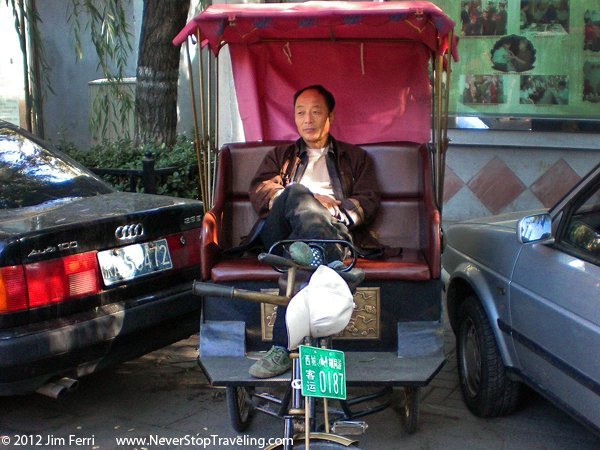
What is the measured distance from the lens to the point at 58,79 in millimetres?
12938

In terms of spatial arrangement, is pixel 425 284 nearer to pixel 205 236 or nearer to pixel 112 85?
pixel 205 236

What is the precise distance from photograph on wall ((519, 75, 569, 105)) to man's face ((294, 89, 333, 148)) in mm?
4613

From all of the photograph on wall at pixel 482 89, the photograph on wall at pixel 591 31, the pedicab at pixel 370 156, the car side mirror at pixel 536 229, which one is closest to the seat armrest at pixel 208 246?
the pedicab at pixel 370 156

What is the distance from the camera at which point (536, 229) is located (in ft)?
13.3

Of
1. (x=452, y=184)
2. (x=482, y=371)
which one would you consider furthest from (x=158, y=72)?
(x=482, y=371)

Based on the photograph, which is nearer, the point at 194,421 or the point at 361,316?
the point at 361,316

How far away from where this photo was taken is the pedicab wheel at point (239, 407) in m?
4.30

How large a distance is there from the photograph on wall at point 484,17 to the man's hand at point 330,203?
16.2ft

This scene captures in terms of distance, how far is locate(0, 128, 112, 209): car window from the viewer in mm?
4984

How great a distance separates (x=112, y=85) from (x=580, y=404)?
619 cm

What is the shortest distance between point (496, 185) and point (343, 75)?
385 centimetres

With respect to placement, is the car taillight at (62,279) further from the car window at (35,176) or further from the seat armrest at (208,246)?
the car window at (35,176)

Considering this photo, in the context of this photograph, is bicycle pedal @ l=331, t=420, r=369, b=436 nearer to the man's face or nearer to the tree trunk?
the man's face

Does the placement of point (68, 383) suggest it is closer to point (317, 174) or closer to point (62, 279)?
point (62, 279)
